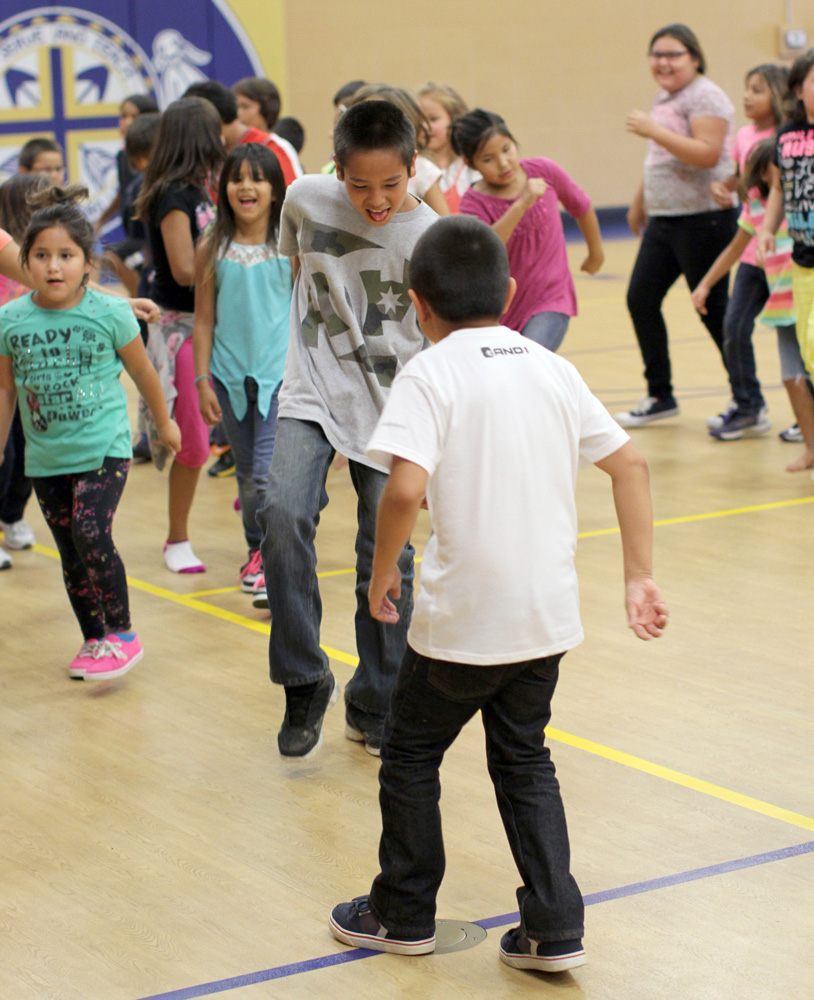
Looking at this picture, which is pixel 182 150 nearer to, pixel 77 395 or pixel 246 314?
pixel 246 314

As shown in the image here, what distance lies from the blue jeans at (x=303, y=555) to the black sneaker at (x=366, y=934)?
889 millimetres

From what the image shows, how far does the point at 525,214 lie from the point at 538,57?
13516mm

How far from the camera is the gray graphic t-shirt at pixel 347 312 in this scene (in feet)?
11.1

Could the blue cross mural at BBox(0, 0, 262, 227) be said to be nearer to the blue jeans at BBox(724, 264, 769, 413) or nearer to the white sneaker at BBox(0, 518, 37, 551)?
the blue jeans at BBox(724, 264, 769, 413)

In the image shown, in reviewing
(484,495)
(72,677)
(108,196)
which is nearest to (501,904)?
(484,495)

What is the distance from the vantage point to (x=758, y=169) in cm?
665

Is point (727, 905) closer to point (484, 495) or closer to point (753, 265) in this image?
point (484, 495)

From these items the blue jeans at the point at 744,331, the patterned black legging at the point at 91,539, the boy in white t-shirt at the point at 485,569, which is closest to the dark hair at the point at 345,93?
the blue jeans at the point at 744,331

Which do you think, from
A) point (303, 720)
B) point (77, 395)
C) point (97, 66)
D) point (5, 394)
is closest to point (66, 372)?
point (77, 395)

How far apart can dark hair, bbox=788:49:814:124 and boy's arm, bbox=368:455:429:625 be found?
156 inches

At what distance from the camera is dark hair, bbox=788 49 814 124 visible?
18.4ft

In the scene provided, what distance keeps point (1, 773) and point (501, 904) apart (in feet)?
4.53

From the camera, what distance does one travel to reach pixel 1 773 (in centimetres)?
345

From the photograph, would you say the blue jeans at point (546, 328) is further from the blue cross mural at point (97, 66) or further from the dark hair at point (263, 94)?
the blue cross mural at point (97, 66)
